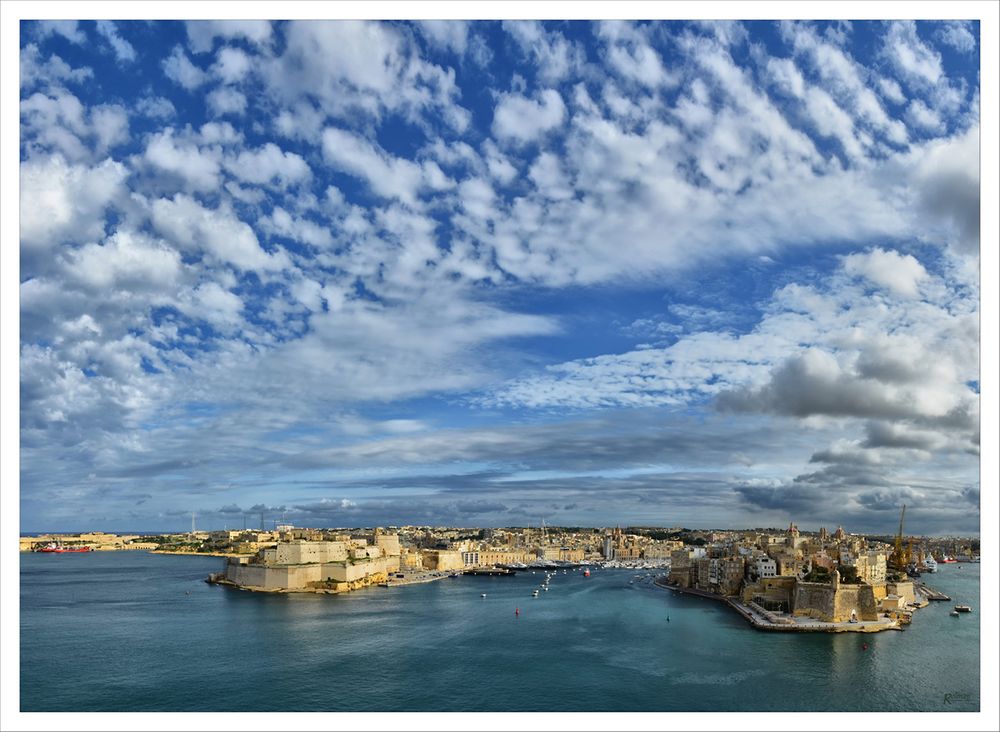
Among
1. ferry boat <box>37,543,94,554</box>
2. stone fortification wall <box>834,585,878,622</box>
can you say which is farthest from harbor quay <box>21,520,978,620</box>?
ferry boat <box>37,543,94,554</box>

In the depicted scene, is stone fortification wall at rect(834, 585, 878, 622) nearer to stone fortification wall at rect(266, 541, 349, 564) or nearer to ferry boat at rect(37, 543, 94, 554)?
stone fortification wall at rect(266, 541, 349, 564)

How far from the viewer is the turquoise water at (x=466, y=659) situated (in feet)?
27.9

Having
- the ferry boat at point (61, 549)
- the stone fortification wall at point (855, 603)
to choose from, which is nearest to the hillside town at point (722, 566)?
the stone fortification wall at point (855, 603)

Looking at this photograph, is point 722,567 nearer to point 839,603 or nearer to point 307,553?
point 839,603

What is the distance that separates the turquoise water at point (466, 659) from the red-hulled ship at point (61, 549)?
3542 centimetres

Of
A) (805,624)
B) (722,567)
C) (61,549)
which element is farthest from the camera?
(61,549)

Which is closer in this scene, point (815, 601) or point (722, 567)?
point (815, 601)

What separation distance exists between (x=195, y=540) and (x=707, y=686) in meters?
51.1

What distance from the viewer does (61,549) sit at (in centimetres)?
5009

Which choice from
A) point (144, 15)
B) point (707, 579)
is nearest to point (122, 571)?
point (707, 579)

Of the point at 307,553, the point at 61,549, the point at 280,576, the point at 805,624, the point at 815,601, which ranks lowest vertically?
the point at 61,549

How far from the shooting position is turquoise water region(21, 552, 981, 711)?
851 cm

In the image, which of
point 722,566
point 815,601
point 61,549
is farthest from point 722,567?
point 61,549

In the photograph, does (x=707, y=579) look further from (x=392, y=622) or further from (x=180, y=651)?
(x=180, y=651)
